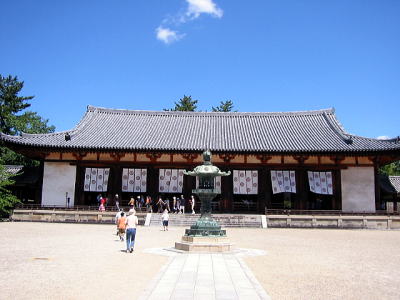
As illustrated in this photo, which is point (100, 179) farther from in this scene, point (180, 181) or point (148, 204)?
point (180, 181)

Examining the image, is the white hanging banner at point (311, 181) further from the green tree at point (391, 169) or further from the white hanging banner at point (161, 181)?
the green tree at point (391, 169)

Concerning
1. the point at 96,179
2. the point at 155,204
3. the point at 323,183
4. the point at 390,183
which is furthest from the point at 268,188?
the point at 96,179

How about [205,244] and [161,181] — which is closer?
[205,244]

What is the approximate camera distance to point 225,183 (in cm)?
2636

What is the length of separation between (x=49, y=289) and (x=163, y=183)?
2031cm

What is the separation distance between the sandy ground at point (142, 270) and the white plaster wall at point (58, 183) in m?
12.9

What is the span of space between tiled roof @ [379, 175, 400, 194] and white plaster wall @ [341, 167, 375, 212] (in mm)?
4132

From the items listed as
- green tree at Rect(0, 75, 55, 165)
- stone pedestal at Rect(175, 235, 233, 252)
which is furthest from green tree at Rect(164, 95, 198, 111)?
stone pedestal at Rect(175, 235, 233, 252)

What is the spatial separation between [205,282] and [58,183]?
21875mm

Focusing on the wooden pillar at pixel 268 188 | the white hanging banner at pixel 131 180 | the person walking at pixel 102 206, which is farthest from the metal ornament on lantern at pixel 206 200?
the white hanging banner at pixel 131 180

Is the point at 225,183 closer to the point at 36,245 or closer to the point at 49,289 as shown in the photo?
the point at 36,245

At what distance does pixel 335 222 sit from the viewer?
73.2 feet

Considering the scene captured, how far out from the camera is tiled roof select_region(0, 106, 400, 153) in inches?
992

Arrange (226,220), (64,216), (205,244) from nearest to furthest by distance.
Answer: (205,244) → (226,220) → (64,216)
